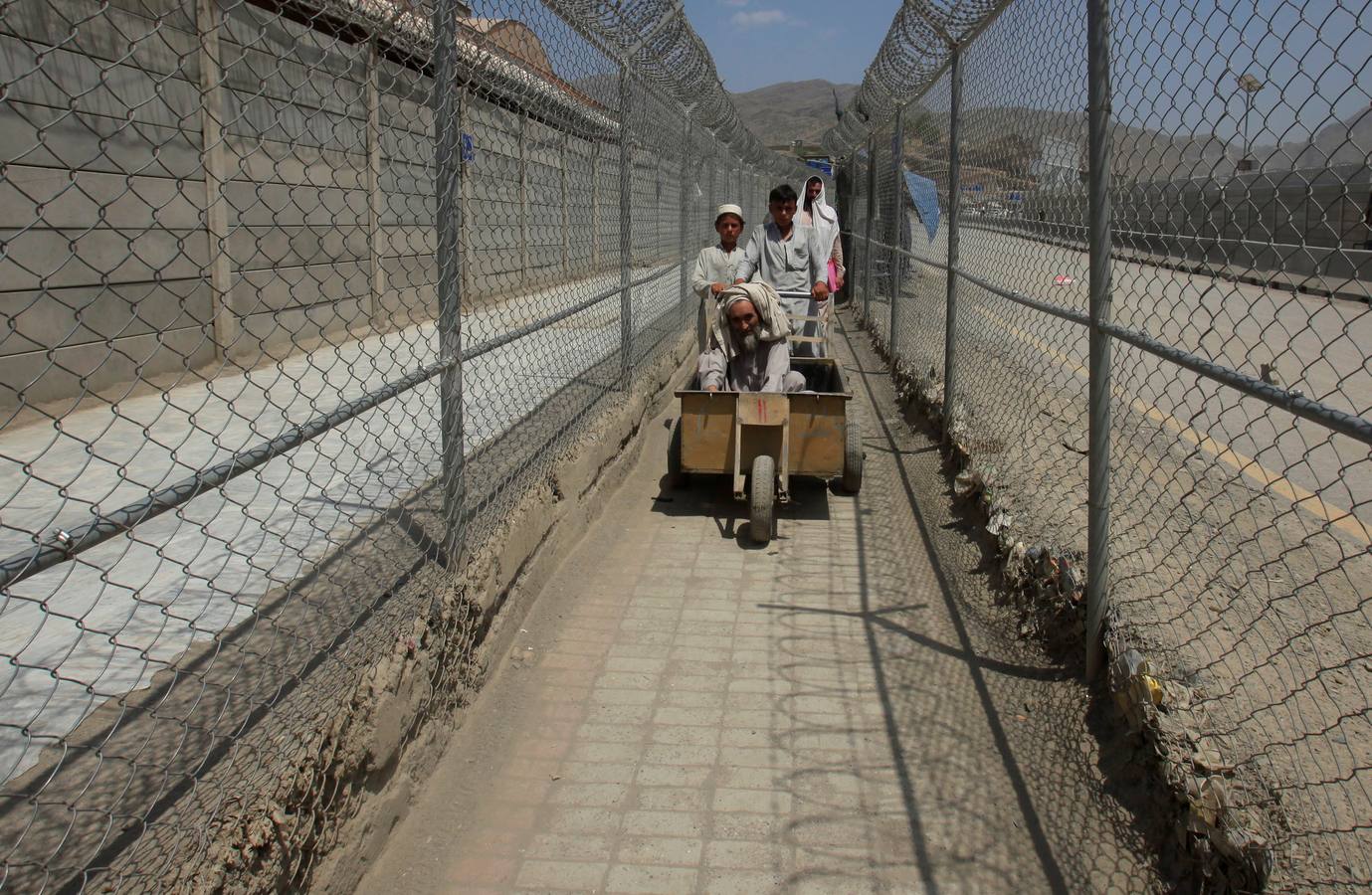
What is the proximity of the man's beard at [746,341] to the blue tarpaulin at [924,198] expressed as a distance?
13.2ft

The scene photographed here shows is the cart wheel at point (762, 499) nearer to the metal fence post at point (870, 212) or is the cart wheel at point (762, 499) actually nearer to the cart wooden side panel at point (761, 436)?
the cart wooden side panel at point (761, 436)

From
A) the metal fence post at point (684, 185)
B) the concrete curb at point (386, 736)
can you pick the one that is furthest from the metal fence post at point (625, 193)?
the metal fence post at point (684, 185)

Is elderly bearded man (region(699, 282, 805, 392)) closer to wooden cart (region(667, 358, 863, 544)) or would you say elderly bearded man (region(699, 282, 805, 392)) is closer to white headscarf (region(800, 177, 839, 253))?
wooden cart (region(667, 358, 863, 544))

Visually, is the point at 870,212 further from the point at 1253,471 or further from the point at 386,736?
the point at 386,736

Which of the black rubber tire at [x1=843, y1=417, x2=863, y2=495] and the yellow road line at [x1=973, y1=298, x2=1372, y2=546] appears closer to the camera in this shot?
the yellow road line at [x1=973, y1=298, x2=1372, y2=546]

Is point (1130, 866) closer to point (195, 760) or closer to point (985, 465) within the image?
point (195, 760)

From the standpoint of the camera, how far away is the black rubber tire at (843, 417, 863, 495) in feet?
20.1

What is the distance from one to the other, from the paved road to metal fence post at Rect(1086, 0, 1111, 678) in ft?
7.72

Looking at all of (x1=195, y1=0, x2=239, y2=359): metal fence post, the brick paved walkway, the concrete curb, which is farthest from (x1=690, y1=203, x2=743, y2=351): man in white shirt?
(x1=195, y1=0, x2=239, y2=359): metal fence post

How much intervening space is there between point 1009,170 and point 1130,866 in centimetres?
406

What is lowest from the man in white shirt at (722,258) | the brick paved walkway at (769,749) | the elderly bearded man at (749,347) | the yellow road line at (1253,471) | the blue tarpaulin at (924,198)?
the brick paved walkway at (769,749)

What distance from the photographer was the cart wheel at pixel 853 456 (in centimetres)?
613

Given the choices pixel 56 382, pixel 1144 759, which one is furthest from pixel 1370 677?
pixel 56 382

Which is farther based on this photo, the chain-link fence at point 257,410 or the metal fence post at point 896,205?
the metal fence post at point 896,205
